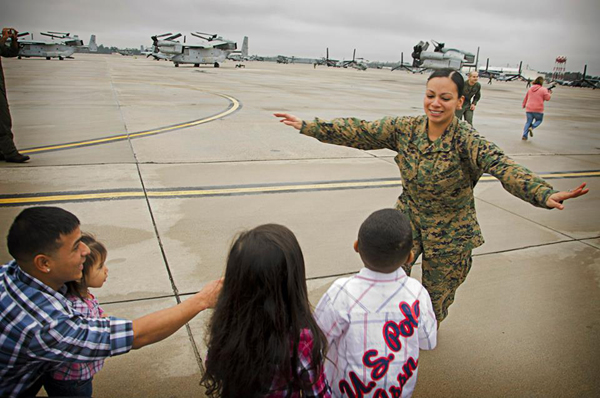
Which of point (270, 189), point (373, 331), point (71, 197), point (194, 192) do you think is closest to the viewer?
point (373, 331)

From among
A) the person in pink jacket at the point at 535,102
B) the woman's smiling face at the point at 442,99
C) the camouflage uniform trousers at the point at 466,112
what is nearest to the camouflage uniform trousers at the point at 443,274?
the woman's smiling face at the point at 442,99

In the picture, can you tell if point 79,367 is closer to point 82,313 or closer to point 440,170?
point 82,313

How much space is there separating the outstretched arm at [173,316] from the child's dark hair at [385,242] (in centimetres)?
62

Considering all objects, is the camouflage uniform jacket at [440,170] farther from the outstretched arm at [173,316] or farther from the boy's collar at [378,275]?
the outstretched arm at [173,316]

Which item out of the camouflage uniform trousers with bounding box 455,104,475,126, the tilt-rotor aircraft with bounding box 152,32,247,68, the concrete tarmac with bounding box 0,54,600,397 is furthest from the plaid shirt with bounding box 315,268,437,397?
the tilt-rotor aircraft with bounding box 152,32,247,68

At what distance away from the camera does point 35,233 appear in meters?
1.54

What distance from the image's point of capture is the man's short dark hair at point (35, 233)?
1530mm

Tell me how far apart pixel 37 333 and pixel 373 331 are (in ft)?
3.97

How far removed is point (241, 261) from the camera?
1.43 metres

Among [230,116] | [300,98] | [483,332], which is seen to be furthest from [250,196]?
[300,98]

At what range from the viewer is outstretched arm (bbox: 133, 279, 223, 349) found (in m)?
1.70

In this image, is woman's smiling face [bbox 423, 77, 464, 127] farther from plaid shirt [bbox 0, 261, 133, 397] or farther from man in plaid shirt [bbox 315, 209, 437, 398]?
plaid shirt [bbox 0, 261, 133, 397]

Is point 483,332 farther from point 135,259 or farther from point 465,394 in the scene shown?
point 135,259

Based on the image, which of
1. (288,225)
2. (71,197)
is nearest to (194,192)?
(71,197)
